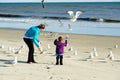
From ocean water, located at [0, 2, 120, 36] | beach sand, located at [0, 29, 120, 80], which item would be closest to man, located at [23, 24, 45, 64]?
beach sand, located at [0, 29, 120, 80]

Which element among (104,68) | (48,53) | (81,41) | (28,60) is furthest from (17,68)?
(81,41)

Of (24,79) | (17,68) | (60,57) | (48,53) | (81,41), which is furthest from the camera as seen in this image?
(81,41)

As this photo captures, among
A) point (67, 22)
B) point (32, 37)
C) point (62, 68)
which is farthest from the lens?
point (67, 22)

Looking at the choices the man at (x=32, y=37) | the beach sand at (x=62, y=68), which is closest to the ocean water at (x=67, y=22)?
the beach sand at (x=62, y=68)

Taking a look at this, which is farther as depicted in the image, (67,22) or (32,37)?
(67,22)

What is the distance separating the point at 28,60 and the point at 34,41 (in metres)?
0.69

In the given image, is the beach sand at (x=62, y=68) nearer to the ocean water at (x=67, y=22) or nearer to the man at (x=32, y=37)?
the man at (x=32, y=37)

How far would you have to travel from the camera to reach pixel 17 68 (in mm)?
12758

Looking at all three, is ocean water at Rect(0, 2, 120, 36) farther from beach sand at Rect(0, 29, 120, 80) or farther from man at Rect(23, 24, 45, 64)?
man at Rect(23, 24, 45, 64)

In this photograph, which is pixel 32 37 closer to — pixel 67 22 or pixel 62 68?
pixel 62 68

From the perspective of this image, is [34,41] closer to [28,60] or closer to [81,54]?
[28,60]

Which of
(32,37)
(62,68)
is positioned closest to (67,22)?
(32,37)

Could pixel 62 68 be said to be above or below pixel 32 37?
below

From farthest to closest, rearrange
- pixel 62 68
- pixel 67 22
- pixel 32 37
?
pixel 67 22, pixel 32 37, pixel 62 68
